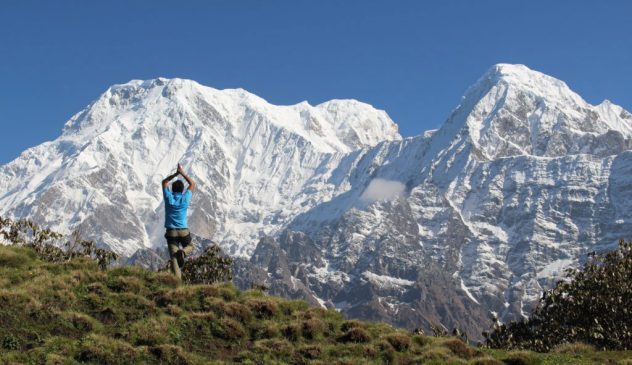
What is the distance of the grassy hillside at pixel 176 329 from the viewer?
95.7 feet

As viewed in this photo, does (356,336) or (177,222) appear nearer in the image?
(356,336)

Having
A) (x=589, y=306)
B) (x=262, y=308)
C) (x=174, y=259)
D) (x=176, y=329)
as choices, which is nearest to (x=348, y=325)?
(x=262, y=308)

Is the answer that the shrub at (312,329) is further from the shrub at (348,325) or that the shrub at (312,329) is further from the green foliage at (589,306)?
the green foliage at (589,306)

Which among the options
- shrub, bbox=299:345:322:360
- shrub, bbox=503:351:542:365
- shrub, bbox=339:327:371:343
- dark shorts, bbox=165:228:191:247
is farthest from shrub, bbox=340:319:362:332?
dark shorts, bbox=165:228:191:247

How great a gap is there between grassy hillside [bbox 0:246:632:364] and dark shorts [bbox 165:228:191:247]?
183cm

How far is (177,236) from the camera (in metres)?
35.8

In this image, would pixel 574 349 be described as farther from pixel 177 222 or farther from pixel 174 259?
pixel 177 222

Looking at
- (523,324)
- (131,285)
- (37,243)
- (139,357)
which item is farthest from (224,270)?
(139,357)

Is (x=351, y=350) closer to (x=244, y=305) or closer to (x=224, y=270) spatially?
(x=244, y=305)

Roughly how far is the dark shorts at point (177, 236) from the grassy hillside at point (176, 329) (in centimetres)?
183

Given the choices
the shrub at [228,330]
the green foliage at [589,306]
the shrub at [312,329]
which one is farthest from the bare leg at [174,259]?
the green foliage at [589,306]

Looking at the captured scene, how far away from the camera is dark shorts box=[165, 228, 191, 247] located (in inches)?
1410

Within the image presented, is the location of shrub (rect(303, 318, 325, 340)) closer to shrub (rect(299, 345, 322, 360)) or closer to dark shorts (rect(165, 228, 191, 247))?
shrub (rect(299, 345, 322, 360))

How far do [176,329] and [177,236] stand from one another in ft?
16.9
